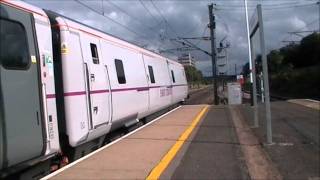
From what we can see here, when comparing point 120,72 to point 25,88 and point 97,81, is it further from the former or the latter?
point 25,88

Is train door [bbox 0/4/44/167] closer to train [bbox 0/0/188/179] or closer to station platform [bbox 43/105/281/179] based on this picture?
train [bbox 0/0/188/179]

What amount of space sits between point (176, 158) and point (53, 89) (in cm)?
312

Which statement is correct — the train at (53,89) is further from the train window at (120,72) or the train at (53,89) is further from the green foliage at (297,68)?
the green foliage at (297,68)

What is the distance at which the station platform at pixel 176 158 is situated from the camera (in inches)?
349

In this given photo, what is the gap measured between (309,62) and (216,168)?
90.3 metres

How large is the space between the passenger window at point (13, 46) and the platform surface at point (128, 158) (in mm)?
2108

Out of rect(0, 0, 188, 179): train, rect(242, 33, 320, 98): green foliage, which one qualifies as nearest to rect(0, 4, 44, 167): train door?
rect(0, 0, 188, 179): train

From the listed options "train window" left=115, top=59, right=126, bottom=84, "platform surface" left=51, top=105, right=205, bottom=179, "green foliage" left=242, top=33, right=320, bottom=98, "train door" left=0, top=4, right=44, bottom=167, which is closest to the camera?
"train door" left=0, top=4, right=44, bottom=167

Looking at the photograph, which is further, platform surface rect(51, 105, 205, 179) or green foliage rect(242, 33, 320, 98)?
green foliage rect(242, 33, 320, 98)

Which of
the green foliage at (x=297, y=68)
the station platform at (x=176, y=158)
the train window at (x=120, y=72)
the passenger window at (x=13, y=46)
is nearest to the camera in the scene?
the passenger window at (x=13, y=46)

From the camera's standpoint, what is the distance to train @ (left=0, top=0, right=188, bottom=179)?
7.32 meters

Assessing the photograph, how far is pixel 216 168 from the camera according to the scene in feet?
31.1

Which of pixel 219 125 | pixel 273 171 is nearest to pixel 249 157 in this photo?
pixel 273 171

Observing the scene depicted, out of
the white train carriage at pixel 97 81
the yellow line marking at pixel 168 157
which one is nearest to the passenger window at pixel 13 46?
the white train carriage at pixel 97 81
